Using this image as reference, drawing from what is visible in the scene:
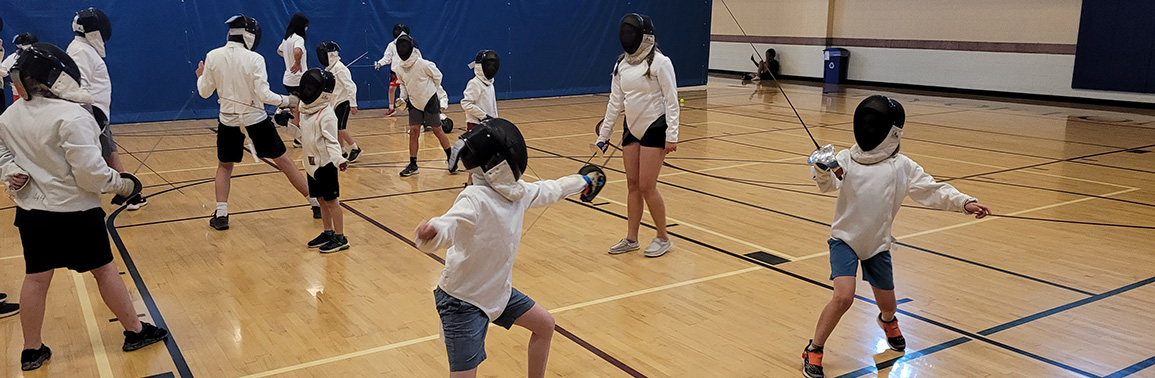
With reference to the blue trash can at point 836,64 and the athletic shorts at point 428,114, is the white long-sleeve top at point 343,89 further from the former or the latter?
the blue trash can at point 836,64

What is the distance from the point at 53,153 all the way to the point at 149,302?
1.31m

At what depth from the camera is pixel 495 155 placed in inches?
100

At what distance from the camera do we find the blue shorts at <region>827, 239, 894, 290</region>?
3.40 meters

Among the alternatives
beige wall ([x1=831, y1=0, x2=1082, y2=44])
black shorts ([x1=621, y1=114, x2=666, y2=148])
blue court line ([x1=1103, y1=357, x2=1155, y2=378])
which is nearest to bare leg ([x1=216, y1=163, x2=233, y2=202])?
black shorts ([x1=621, y1=114, x2=666, y2=148])

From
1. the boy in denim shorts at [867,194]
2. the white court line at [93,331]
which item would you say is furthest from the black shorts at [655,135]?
the white court line at [93,331]

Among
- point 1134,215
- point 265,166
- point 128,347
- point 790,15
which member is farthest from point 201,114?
point 790,15

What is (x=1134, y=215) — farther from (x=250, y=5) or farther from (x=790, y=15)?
(x=790, y=15)

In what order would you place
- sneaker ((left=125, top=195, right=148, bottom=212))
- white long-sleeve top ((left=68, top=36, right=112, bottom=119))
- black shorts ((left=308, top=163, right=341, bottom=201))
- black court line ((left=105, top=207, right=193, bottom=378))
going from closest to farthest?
black court line ((left=105, top=207, right=193, bottom=378)), black shorts ((left=308, top=163, right=341, bottom=201)), white long-sleeve top ((left=68, top=36, right=112, bottom=119)), sneaker ((left=125, top=195, right=148, bottom=212))

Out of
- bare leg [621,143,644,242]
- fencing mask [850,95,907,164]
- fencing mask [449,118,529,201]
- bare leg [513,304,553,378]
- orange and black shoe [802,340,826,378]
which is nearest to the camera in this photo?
fencing mask [449,118,529,201]

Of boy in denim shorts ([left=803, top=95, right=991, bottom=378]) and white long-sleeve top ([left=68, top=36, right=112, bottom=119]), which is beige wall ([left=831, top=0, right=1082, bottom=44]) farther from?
white long-sleeve top ([left=68, top=36, right=112, bottom=119])

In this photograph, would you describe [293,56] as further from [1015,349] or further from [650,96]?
[1015,349]

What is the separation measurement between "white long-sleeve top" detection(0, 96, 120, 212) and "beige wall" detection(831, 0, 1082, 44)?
52.6 feet

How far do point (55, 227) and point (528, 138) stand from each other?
24.4 ft

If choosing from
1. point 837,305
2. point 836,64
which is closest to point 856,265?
point 837,305
